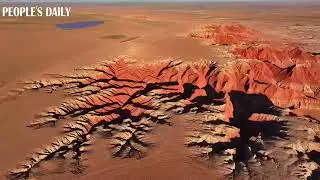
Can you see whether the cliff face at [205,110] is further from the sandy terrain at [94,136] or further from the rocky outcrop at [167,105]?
the sandy terrain at [94,136]

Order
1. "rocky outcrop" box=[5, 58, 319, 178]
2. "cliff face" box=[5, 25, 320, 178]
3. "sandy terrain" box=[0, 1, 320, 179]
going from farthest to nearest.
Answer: "rocky outcrop" box=[5, 58, 319, 178] → "cliff face" box=[5, 25, 320, 178] → "sandy terrain" box=[0, 1, 320, 179]

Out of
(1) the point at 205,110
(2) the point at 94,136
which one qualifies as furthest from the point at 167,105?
(2) the point at 94,136

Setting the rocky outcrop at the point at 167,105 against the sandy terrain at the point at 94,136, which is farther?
the rocky outcrop at the point at 167,105

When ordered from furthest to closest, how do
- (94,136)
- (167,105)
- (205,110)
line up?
(167,105)
(205,110)
(94,136)

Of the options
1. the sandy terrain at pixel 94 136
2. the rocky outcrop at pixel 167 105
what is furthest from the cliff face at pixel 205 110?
the sandy terrain at pixel 94 136

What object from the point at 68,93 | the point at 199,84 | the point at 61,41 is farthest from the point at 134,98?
the point at 61,41

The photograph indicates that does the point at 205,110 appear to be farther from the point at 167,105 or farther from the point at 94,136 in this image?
the point at 94,136

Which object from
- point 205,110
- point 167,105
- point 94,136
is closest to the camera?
point 94,136

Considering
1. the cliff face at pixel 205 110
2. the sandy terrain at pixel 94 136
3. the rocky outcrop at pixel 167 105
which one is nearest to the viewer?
the sandy terrain at pixel 94 136

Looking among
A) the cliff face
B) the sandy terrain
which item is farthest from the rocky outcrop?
the sandy terrain

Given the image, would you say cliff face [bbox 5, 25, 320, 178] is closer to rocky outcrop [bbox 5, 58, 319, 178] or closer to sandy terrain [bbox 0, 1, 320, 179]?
rocky outcrop [bbox 5, 58, 319, 178]

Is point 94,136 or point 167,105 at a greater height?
point 167,105

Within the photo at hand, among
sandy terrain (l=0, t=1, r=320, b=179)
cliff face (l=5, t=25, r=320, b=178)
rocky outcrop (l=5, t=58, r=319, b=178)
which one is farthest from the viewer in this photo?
rocky outcrop (l=5, t=58, r=319, b=178)
